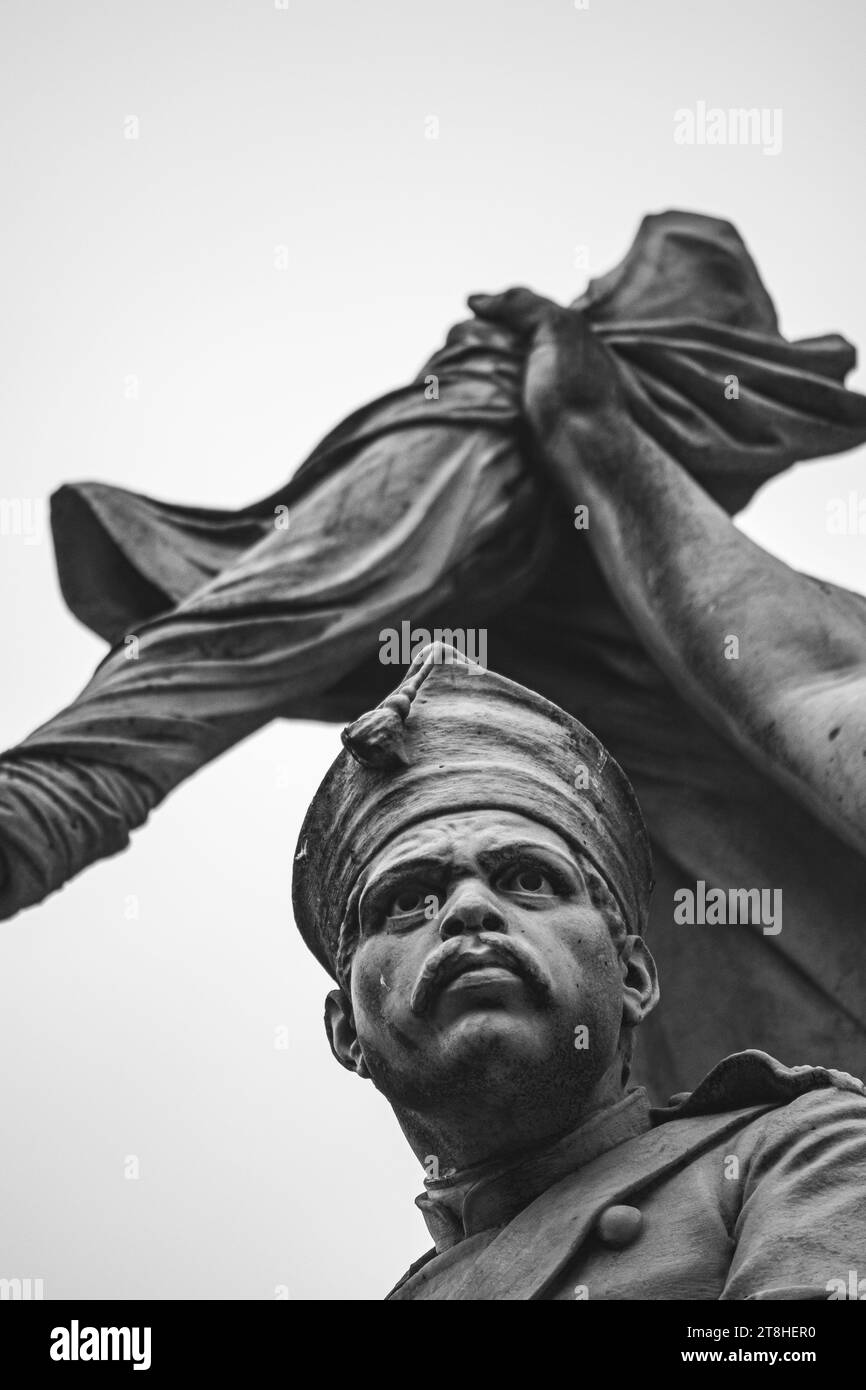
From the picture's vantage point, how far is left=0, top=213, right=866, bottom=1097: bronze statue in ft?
24.7

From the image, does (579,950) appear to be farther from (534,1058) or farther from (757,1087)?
(757,1087)

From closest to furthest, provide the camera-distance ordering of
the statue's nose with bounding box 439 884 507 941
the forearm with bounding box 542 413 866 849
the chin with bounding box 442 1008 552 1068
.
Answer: the chin with bounding box 442 1008 552 1068 → the statue's nose with bounding box 439 884 507 941 → the forearm with bounding box 542 413 866 849

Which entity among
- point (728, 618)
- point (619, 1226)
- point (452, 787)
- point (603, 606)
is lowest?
point (619, 1226)

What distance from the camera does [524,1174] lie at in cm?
468

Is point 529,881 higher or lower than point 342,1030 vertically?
higher

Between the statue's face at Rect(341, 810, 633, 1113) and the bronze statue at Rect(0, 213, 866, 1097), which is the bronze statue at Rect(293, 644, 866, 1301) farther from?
the bronze statue at Rect(0, 213, 866, 1097)

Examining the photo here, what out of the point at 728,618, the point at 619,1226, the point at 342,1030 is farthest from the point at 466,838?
the point at 728,618

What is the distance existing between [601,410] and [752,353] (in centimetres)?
89

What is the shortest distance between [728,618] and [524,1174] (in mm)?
3360

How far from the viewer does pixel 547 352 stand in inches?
351

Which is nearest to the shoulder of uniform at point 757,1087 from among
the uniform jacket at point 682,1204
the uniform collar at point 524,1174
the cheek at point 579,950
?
the uniform jacket at point 682,1204

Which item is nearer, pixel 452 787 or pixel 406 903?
pixel 406 903

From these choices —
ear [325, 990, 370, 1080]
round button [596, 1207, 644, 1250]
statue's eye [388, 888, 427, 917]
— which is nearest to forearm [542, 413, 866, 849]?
ear [325, 990, 370, 1080]
